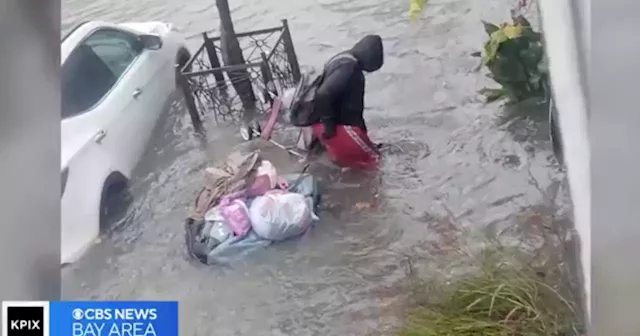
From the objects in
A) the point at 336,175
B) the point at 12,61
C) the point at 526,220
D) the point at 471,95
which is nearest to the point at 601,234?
the point at 526,220

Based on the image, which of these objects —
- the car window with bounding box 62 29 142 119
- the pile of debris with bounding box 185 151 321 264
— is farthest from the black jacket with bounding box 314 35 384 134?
the car window with bounding box 62 29 142 119

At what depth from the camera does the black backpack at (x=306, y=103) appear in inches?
50.6

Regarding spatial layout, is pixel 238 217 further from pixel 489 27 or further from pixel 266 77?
pixel 489 27

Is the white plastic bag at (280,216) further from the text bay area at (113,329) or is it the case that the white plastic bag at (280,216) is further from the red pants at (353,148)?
the text bay area at (113,329)

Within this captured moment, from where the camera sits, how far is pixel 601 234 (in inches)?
45.1

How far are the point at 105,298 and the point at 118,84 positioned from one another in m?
0.34

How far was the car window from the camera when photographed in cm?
131

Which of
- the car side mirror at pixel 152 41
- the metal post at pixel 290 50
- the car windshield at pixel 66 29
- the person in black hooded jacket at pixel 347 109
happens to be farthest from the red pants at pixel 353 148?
the car windshield at pixel 66 29

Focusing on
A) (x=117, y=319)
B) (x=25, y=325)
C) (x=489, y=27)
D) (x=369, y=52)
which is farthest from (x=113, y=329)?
(x=489, y=27)

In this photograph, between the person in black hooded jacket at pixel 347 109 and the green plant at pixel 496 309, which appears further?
the person in black hooded jacket at pixel 347 109

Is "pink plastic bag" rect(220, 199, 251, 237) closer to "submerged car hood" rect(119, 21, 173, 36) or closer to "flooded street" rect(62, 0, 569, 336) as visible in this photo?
"flooded street" rect(62, 0, 569, 336)

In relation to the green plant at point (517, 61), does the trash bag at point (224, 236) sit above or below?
below

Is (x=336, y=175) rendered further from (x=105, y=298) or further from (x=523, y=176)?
(x=105, y=298)

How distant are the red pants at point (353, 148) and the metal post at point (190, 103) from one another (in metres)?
0.21
